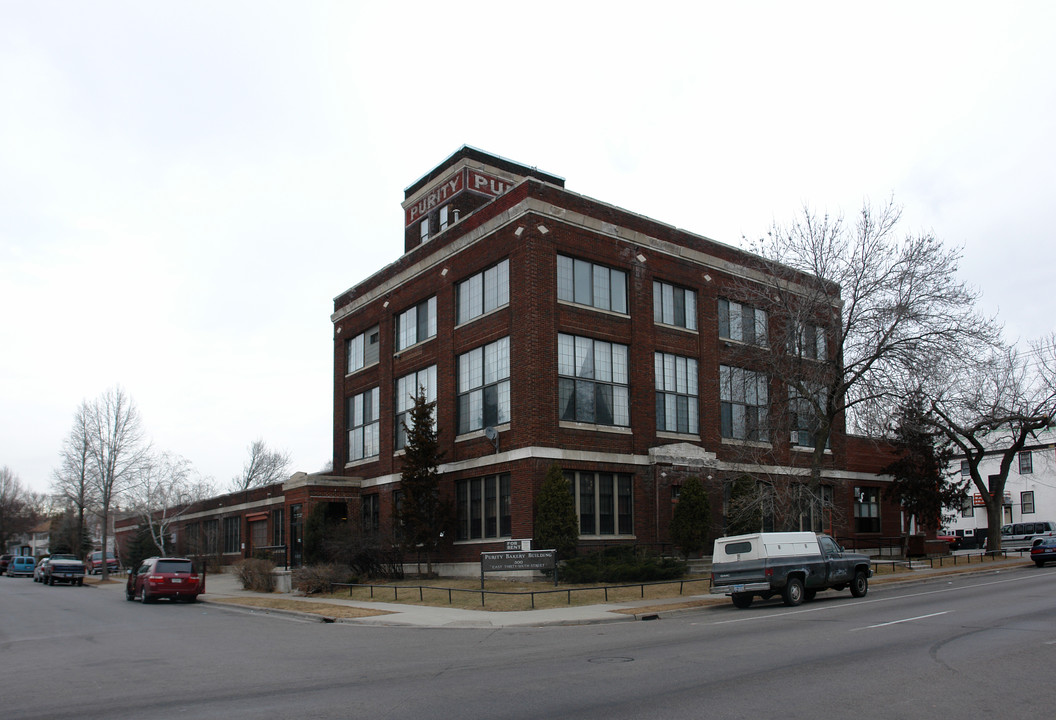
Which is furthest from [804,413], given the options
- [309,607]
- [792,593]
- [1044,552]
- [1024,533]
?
[1024,533]

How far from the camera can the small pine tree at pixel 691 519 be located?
31719mm

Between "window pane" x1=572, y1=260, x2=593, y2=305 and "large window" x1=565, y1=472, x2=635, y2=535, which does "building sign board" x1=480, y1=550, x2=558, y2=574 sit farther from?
"window pane" x1=572, y1=260, x2=593, y2=305

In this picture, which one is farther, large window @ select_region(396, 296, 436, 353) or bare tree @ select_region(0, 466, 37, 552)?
bare tree @ select_region(0, 466, 37, 552)

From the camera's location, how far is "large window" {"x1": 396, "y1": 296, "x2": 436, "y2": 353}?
37812 millimetres

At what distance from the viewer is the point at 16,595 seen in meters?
38.6

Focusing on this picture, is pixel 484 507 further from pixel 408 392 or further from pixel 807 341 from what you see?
pixel 807 341

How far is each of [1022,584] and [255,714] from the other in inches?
952

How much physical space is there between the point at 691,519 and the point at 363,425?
17.7 metres

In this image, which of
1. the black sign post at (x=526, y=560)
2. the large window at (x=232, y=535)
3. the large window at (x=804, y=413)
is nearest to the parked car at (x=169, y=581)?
the black sign post at (x=526, y=560)

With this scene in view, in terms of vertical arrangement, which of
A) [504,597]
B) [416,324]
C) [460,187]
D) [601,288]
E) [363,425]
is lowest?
[504,597]

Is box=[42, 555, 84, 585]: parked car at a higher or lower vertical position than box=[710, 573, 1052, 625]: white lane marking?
lower

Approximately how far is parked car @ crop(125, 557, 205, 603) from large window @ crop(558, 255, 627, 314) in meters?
17.0

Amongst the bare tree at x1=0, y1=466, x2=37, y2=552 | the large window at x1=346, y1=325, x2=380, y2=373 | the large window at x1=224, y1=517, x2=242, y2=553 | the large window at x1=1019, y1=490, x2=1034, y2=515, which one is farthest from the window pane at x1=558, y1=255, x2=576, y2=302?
the bare tree at x1=0, y1=466, x2=37, y2=552

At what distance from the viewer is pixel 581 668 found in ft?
40.7
